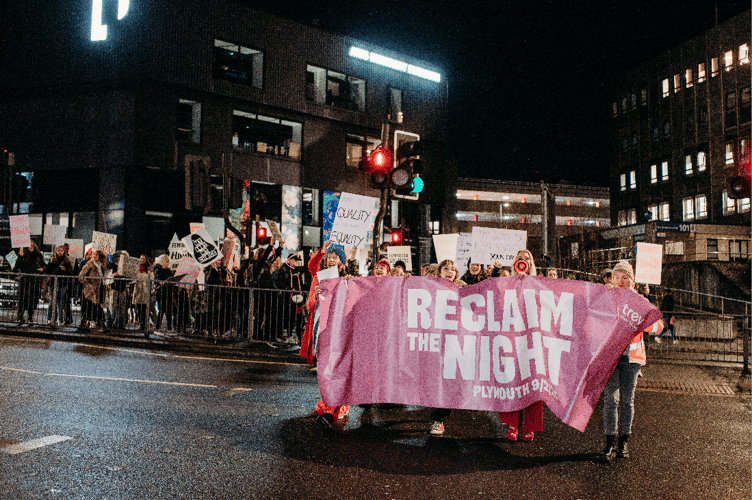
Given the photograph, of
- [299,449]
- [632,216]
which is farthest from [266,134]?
[632,216]

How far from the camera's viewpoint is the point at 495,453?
19.2ft

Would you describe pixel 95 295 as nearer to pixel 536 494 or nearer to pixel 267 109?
pixel 536 494

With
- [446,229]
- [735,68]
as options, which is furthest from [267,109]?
[735,68]

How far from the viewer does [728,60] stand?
45.8m

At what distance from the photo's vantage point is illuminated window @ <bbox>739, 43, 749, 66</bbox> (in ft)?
144

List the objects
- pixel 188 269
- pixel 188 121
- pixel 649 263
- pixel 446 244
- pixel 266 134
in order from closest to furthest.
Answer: pixel 188 269
pixel 649 263
pixel 446 244
pixel 188 121
pixel 266 134

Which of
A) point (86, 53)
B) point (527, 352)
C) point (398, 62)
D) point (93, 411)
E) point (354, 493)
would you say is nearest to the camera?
point (354, 493)

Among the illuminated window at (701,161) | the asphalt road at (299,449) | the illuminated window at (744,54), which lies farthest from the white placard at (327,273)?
the illuminated window at (701,161)

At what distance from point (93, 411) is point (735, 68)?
50271mm

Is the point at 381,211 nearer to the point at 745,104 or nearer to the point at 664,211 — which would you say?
the point at 745,104

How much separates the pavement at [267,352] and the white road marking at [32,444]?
20.0 ft

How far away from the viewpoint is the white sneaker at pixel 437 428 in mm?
6573

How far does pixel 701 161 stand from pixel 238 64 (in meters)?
37.0

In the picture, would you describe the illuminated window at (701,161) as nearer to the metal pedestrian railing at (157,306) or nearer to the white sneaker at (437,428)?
the metal pedestrian railing at (157,306)
